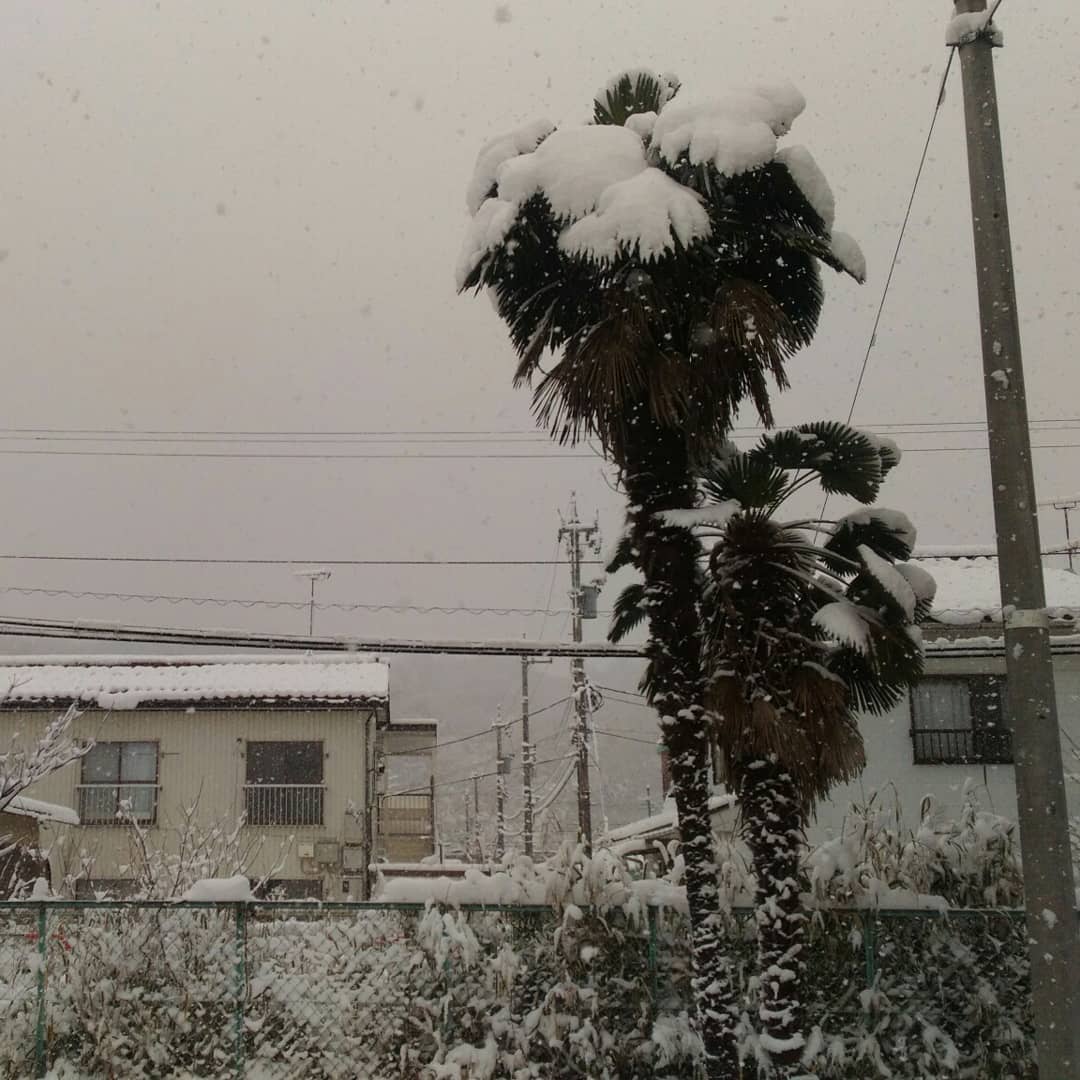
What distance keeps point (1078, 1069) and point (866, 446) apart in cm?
413

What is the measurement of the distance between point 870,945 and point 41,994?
228 inches

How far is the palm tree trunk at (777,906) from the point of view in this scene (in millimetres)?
6656

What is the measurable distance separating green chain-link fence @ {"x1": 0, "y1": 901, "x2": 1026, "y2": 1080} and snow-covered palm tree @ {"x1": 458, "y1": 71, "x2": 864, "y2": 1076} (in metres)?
1.10

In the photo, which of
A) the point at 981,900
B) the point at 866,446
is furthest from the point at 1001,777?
the point at 866,446

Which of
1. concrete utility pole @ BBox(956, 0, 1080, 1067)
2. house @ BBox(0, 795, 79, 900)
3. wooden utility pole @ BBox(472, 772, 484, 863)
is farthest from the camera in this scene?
wooden utility pole @ BBox(472, 772, 484, 863)

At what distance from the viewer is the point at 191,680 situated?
25.6 m

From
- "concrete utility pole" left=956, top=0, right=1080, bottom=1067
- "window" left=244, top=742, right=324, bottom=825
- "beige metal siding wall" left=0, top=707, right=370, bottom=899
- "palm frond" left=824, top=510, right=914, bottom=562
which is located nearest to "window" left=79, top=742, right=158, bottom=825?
"beige metal siding wall" left=0, top=707, right=370, bottom=899

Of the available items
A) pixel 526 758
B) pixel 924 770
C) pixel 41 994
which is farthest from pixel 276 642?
pixel 526 758

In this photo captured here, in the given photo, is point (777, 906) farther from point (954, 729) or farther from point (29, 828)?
point (29, 828)

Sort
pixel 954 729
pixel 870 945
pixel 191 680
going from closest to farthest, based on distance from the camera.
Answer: pixel 870 945
pixel 954 729
pixel 191 680

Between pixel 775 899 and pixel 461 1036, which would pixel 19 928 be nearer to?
pixel 461 1036

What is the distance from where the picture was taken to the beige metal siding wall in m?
24.0

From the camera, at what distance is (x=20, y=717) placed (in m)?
24.8

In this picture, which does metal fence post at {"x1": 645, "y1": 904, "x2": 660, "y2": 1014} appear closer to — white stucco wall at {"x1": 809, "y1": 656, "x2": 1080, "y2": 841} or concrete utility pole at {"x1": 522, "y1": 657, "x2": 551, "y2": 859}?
white stucco wall at {"x1": 809, "y1": 656, "x2": 1080, "y2": 841}
